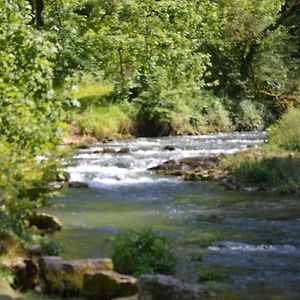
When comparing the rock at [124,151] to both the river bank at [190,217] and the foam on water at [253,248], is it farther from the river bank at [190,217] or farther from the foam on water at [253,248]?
the foam on water at [253,248]

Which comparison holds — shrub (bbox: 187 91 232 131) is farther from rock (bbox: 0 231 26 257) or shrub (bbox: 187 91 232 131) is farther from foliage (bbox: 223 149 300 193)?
rock (bbox: 0 231 26 257)

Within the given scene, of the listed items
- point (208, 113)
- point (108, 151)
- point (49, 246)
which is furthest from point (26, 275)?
point (208, 113)

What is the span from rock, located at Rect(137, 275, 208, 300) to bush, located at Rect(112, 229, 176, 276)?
5.40 feet

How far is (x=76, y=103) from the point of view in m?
9.72

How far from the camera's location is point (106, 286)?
9.54 m

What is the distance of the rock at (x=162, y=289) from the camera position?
8461mm

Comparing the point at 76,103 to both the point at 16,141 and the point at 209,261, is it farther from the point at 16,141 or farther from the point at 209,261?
the point at 209,261

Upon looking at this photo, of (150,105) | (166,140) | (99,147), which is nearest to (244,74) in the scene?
(150,105)

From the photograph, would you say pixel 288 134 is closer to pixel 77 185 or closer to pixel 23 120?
pixel 77 185

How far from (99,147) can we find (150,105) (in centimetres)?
643

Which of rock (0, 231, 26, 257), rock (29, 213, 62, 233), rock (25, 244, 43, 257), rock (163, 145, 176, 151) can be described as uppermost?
rock (163, 145, 176, 151)

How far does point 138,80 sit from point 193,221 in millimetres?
20701

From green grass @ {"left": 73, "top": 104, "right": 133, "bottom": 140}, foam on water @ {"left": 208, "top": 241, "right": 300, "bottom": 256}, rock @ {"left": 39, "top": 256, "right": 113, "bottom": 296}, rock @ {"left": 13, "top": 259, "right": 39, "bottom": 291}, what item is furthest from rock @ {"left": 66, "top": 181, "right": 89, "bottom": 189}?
green grass @ {"left": 73, "top": 104, "right": 133, "bottom": 140}

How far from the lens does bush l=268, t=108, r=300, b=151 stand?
2359 centimetres
